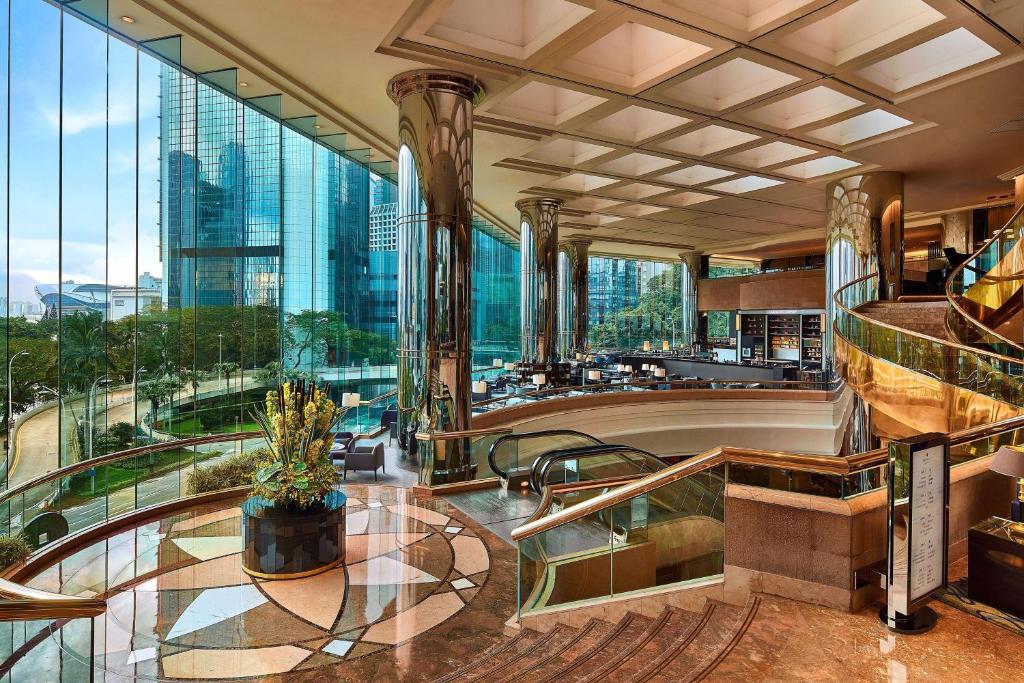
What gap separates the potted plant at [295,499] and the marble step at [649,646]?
2.84 meters

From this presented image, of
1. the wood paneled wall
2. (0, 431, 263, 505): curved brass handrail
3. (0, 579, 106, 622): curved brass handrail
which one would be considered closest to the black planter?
(0, 431, 263, 505): curved brass handrail

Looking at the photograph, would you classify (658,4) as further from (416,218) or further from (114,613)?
(114,613)

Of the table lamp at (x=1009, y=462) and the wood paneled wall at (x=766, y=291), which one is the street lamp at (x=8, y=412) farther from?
the wood paneled wall at (x=766, y=291)

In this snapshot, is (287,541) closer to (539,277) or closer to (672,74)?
(672,74)

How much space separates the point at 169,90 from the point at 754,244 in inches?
815

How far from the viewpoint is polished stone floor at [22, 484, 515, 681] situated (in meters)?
3.78

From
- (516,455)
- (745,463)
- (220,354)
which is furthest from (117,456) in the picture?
(745,463)

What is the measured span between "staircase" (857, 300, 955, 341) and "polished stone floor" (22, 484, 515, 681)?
898 centimetres

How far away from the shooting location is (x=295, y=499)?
17.5ft

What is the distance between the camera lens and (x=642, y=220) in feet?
59.6

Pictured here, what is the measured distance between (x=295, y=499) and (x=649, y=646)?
3312mm

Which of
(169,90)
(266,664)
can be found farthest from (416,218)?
(266,664)

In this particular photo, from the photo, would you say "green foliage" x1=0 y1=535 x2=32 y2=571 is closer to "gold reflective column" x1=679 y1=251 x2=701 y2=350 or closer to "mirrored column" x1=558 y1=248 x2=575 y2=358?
"mirrored column" x1=558 y1=248 x2=575 y2=358

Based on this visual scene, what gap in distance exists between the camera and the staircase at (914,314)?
10844 mm
